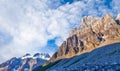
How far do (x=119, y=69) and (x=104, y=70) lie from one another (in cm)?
381

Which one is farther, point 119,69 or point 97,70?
point 97,70

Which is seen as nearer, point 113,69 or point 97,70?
point 113,69

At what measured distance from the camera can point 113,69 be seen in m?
57.0

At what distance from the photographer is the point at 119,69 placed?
56.6m

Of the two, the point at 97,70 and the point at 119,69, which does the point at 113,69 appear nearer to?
the point at 119,69

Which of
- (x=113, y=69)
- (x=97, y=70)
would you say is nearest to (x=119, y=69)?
(x=113, y=69)

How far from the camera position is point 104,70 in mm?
59531

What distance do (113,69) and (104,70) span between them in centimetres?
292

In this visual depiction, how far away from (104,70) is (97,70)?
315cm

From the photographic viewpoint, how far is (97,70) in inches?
2461

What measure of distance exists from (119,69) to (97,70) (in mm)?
6859
